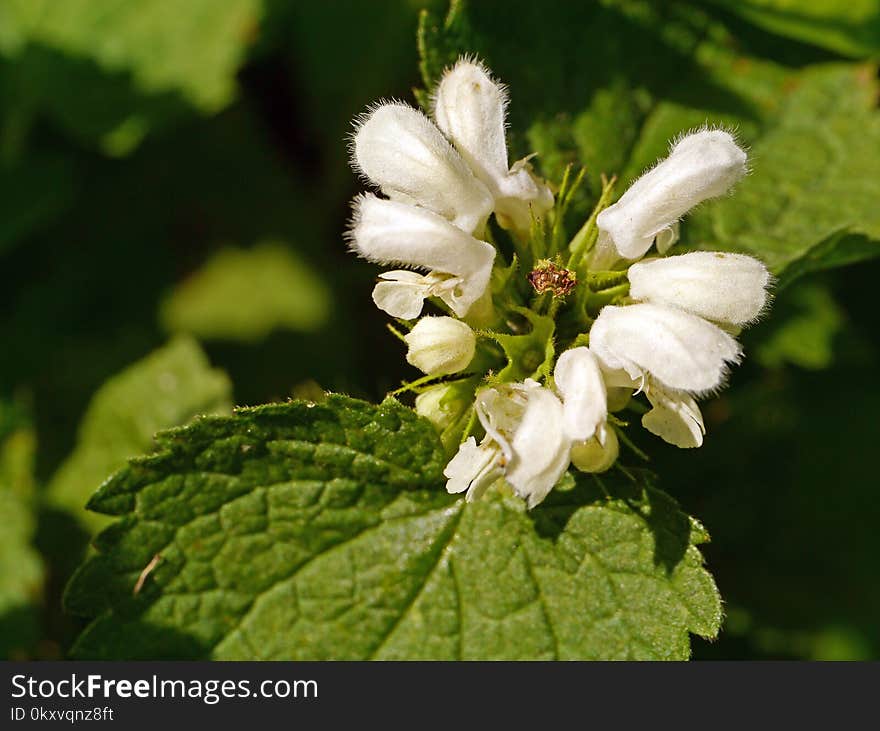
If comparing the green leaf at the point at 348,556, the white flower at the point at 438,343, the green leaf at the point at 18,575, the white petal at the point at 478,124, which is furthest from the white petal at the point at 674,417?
the green leaf at the point at 18,575

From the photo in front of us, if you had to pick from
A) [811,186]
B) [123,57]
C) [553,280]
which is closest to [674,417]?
[553,280]

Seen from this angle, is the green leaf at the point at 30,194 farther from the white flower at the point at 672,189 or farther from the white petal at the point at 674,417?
the white petal at the point at 674,417

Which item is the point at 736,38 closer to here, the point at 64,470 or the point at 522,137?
the point at 522,137

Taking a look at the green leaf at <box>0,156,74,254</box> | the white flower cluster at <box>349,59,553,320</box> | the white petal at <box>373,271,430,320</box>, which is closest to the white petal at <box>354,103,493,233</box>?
the white flower cluster at <box>349,59,553,320</box>

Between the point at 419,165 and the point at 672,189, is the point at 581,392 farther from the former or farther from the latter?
the point at 419,165

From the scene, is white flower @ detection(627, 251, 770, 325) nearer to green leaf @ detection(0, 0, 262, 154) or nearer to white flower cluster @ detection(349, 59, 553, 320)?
white flower cluster @ detection(349, 59, 553, 320)
